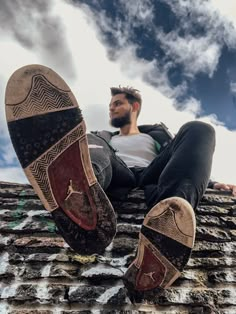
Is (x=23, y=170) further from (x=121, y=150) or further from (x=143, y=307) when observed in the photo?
(x=121, y=150)

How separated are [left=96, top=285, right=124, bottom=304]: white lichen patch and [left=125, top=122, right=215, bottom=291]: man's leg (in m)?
0.09

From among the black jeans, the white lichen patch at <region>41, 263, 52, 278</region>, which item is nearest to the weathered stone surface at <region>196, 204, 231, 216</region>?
the black jeans

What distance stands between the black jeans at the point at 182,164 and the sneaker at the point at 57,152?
15.1 inches

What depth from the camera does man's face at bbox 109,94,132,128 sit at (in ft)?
11.7

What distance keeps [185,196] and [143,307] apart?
21.2 inches

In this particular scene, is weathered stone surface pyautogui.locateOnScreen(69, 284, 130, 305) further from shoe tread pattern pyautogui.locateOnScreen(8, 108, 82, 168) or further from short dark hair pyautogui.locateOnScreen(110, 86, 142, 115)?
short dark hair pyautogui.locateOnScreen(110, 86, 142, 115)

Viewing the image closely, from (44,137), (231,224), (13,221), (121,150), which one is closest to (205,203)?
(231,224)

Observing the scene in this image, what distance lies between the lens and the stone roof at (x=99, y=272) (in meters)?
1.77

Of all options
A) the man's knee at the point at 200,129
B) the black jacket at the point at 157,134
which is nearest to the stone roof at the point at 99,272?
the man's knee at the point at 200,129

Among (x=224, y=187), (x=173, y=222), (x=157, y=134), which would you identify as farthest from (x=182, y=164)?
(x=157, y=134)

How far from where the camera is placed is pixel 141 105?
12.6 ft

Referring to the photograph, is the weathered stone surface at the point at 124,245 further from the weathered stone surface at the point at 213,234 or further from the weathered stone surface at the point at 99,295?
the weathered stone surface at the point at 213,234

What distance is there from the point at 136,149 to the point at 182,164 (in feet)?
4.09

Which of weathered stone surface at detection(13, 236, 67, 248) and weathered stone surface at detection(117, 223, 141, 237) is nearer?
weathered stone surface at detection(13, 236, 67, 248)
